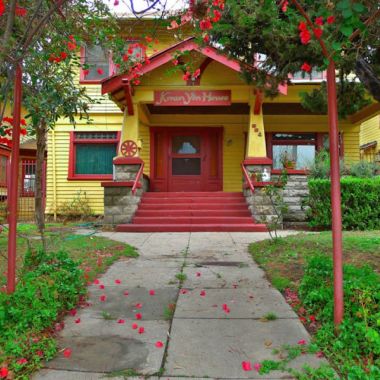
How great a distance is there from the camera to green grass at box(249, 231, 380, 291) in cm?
509

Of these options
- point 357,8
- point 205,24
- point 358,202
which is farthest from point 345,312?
point 358,202

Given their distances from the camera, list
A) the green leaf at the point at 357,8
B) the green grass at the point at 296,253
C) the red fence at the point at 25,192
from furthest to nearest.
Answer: the red fence at the point at 25,192, the green grass at the point at 296,253, the green leaf at the point at 357,8

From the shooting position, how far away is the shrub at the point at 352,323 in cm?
269

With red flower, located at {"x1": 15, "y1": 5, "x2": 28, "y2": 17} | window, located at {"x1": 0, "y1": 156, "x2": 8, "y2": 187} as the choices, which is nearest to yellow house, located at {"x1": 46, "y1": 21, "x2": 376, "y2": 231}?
window, located at {"x1": 0, "y1": 156, "x2": 8, "y2": 187}

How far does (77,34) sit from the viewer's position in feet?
19.0

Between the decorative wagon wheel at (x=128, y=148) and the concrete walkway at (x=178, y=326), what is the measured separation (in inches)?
215

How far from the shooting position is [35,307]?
3254mm

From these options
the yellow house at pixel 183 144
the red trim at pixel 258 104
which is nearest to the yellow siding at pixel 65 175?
the yellow house at pixel 183 144

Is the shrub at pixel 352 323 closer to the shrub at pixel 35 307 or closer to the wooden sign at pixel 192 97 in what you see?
the shrub at pixel 35 307

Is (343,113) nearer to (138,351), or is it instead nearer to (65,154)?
(138,351)

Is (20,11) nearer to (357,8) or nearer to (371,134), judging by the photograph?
(357,8)

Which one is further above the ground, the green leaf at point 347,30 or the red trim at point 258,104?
the red trim at point 258,104

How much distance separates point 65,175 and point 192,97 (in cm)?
566

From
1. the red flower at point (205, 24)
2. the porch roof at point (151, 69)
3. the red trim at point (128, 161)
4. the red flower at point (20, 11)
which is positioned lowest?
the red trim at point (128, 161)
